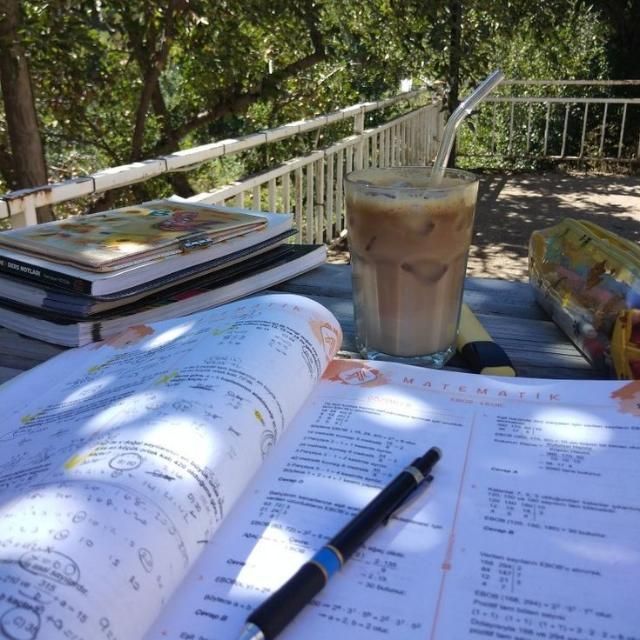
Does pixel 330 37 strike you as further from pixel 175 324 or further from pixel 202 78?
pixel 175 324

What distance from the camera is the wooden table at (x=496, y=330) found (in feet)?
2.79

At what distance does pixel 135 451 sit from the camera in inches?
20.5

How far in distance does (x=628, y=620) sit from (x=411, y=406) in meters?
0.31

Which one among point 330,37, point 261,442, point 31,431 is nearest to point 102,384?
point 31,431

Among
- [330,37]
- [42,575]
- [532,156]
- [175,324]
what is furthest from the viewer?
[532,156]

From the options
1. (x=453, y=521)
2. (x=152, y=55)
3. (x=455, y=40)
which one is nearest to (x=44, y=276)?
(x=453, y=521)

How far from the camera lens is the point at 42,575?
0.40m

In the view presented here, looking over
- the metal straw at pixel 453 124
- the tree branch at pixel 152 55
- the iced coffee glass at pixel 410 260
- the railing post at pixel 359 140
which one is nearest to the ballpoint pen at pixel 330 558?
the iced coffee glass at pixel 410 260

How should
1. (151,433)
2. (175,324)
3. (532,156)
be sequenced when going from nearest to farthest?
(151,433)
(175,324)
(532,156)

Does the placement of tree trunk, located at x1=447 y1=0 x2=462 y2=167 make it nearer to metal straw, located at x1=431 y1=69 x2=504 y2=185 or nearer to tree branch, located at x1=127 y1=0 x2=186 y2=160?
tree branch, located at x1=127 y1=0 x2=186 y2=160

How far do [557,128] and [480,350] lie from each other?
7609mm

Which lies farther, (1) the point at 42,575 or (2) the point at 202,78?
(2) the point at 202,78

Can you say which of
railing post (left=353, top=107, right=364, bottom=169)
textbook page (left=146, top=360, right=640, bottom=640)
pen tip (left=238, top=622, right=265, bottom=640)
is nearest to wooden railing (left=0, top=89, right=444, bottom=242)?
railing post (left=353, top=107, right=364, bottom=169)

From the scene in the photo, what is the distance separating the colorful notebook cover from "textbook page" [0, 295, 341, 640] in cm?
12
